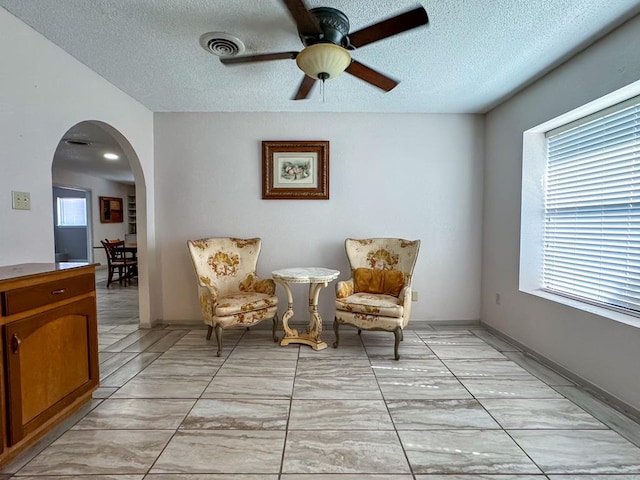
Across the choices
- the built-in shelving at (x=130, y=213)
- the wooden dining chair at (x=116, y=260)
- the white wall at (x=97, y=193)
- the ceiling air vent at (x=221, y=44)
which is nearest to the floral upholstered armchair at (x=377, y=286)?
the ceiling air vent at (x=221, y=44)

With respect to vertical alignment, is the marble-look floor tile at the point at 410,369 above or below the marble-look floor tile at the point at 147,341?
below

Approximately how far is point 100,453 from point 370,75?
8.53 feet

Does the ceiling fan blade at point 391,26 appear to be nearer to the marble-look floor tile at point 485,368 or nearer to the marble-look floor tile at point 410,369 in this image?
the marble-look floor tile at point 410,369

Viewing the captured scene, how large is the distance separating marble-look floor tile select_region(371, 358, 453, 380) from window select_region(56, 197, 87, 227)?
9.01 meters

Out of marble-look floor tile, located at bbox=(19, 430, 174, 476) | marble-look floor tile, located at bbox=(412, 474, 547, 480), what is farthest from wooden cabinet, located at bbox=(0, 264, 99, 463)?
marble-look floor tile, located at bbox=(412, 474, 547, 480)

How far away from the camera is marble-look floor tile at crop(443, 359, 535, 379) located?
2303mm

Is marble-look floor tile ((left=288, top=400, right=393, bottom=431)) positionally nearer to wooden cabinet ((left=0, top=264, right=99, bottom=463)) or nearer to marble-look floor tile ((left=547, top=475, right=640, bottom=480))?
marble-look floor tile ((left=547, top=475, right=640, bottom=480))

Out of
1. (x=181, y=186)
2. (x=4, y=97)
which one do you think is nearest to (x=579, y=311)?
(x=181, y=186)

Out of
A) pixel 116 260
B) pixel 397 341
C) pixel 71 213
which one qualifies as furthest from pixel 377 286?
pixel 71 213

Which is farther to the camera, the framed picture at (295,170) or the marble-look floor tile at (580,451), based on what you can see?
the framed picture at (295,170)

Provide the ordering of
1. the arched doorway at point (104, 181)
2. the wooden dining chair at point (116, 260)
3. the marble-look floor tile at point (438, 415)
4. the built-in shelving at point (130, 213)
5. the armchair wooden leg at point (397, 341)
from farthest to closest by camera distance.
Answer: the built-in shelving at point (130, 213) < the wooden dining chair at point (116, 260) < the arched doorway at point (104, 181) < the armchair wooden leg at point (397, 341) < the marble-look floor tile at point (438, 415)

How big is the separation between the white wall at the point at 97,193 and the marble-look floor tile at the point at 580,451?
7.88 metres

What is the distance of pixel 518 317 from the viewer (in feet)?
9.29

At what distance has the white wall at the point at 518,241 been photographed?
→ 186cm
